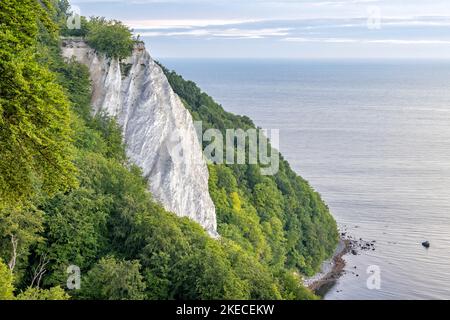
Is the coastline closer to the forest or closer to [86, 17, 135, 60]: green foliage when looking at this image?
the forest

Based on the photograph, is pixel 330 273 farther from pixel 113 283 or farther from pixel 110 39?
pixel 113 283

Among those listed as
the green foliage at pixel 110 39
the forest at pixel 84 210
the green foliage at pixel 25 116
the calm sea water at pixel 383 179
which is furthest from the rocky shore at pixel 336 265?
the green foliage at pixel 25 116

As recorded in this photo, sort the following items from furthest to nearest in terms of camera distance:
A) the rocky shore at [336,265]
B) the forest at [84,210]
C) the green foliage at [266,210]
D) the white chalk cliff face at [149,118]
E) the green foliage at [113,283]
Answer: the rocky shore at [336,265] < the green foliage at [266,210] < the white chalk cliff face at [149,118] < the green foliage at [113,283] < the forest at [84,210]

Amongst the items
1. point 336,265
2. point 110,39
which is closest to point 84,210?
point 110,39

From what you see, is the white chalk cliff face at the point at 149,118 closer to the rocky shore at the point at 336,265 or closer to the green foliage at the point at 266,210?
the green foliage at the point at 266,210
